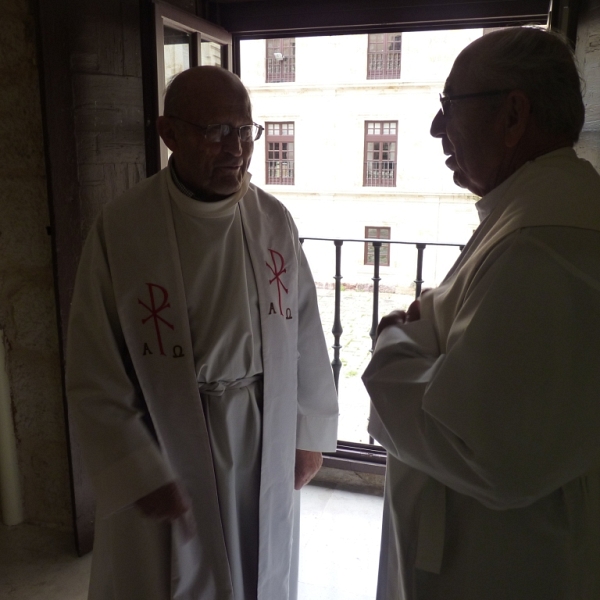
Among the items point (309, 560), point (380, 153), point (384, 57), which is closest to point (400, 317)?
point (309, 560)

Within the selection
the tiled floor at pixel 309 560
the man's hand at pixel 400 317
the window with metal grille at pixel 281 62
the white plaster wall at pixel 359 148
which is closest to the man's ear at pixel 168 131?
the man's hand at pixel 400 317

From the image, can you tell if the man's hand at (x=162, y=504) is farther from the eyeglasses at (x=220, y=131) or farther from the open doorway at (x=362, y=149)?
the open doorway at (x=362, y=149)

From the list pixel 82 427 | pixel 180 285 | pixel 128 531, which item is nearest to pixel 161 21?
pixel 180 285

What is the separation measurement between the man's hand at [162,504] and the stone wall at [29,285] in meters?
1.13

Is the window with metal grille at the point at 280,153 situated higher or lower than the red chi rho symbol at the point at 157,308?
higher

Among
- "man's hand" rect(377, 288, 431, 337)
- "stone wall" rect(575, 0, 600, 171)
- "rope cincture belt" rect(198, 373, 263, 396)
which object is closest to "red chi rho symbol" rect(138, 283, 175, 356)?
"rope cincture belt" rect(198, 373, 263, 396)

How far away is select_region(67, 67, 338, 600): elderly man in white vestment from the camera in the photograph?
4.81ft

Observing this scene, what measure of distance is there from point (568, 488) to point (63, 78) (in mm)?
2022

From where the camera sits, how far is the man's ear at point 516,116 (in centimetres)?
103

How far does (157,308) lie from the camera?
149cm

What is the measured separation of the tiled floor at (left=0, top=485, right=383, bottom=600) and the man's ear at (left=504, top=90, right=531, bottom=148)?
1.81 m

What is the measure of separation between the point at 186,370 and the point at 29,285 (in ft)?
3.97

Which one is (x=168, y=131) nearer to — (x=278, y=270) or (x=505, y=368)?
(x=278, y=270)

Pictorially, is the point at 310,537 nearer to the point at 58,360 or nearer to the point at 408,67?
the point at 58,360
